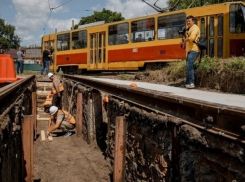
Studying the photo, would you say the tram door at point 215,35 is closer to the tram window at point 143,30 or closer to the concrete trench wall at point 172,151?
the tram window at point 143,30

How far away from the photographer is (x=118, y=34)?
17.8m

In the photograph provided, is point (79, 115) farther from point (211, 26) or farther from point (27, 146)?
point (211, 26)

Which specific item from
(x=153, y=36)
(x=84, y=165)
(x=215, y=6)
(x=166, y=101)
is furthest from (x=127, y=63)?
(x=166, y=101)

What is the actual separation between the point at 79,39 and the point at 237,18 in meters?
10.5

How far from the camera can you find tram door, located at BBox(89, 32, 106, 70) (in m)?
19.0

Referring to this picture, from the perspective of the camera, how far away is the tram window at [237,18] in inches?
523

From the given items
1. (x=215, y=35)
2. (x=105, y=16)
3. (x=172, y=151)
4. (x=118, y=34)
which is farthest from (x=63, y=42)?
(x=105, y=16)

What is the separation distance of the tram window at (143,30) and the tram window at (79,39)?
4583 millimetres

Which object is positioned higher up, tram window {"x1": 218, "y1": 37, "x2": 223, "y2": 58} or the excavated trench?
tram window {"x1": 218, "y1": 37, "x2": 223, "y2": 58}

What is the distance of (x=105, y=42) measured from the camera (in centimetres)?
1877

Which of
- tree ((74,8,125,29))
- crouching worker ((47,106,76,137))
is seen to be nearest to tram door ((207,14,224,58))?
crouching worker ((47,106,76,137))

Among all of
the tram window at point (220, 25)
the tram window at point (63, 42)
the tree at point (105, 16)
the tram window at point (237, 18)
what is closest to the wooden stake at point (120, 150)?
the tram window at point (220, 25)

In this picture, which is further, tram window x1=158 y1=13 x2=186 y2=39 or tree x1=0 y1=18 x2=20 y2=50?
tree x1=0 y1=18 x2=20 y2=50

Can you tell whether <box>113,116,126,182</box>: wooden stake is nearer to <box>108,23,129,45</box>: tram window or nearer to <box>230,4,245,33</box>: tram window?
<box>230,4,245,33</box>: tram window
